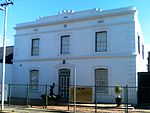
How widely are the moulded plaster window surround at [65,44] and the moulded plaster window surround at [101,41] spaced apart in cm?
300

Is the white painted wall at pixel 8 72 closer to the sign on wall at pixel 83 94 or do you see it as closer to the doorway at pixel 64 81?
the doorway at pixel 64 81

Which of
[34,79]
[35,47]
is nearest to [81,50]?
[35,47]

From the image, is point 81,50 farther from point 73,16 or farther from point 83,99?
point 83,99

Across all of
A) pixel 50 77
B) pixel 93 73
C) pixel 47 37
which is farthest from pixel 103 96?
pixel 47 37

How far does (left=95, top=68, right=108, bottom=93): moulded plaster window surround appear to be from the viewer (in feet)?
89.0

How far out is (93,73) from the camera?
27734mm

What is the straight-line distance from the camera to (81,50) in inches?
1128

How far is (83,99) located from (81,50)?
31.8 ft

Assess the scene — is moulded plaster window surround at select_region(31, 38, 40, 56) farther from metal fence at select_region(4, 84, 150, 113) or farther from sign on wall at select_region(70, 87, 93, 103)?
sign on wall at select_region(70, 87, 93, 103)

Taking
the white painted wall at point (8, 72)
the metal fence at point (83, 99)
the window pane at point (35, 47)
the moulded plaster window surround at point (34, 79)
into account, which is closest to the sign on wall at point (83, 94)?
the metal fence at point (83, 99)

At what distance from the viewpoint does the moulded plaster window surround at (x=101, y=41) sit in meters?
27.8

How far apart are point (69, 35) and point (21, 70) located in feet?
21.6

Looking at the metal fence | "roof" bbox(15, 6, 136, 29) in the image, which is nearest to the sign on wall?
the metal fence

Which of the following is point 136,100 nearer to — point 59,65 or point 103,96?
point 103,96
